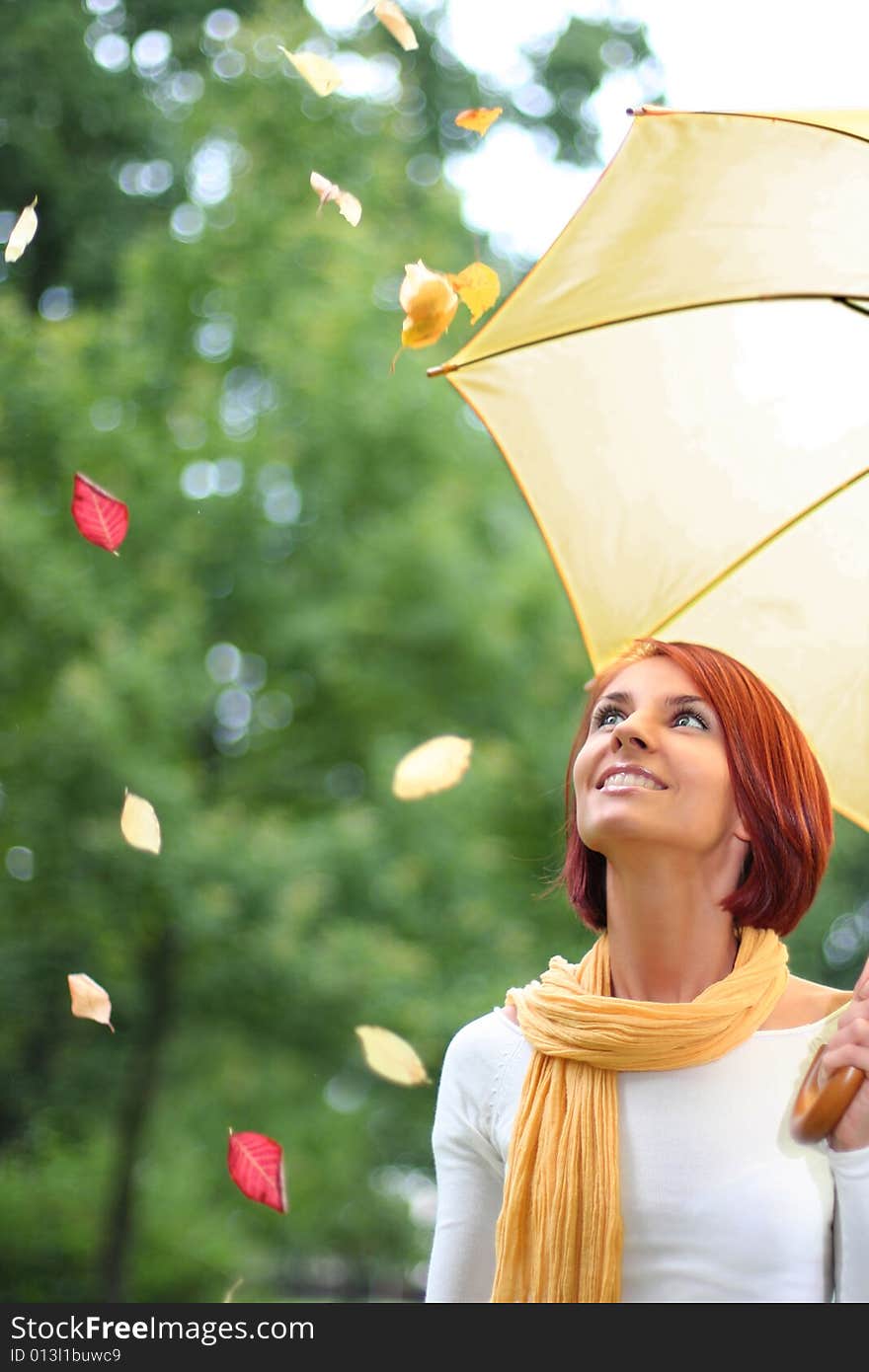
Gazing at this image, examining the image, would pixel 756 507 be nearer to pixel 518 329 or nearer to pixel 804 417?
pixel 804 417

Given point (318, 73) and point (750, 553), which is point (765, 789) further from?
point (318, 73)

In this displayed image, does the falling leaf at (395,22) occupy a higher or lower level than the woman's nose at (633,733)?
higher

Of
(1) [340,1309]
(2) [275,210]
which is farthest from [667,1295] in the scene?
(2) [275,210]

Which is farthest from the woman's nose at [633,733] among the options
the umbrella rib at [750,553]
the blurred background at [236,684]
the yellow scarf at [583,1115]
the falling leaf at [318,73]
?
the blurred background at [236,684]

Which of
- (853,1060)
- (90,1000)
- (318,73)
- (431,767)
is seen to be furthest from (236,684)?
(853,1060)

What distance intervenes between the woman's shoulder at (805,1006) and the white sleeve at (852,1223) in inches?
8.9

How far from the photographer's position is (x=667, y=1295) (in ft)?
6.82

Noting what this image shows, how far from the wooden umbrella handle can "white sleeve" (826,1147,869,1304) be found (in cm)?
4

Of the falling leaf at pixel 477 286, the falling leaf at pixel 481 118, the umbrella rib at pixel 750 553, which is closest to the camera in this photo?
the umbrella rib at pixel 750 553

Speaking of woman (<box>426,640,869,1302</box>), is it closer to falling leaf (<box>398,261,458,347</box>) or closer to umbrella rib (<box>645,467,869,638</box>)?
umbrella rib (<box>645,467,869,638</box>)

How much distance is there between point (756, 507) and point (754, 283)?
1.11 feet

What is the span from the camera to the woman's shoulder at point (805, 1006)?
2.23 m

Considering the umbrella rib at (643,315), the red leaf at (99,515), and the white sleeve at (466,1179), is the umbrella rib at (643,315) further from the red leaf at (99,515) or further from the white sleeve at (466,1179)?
the red leaf at (99,515)

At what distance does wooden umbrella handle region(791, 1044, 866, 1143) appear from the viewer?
2.03m
